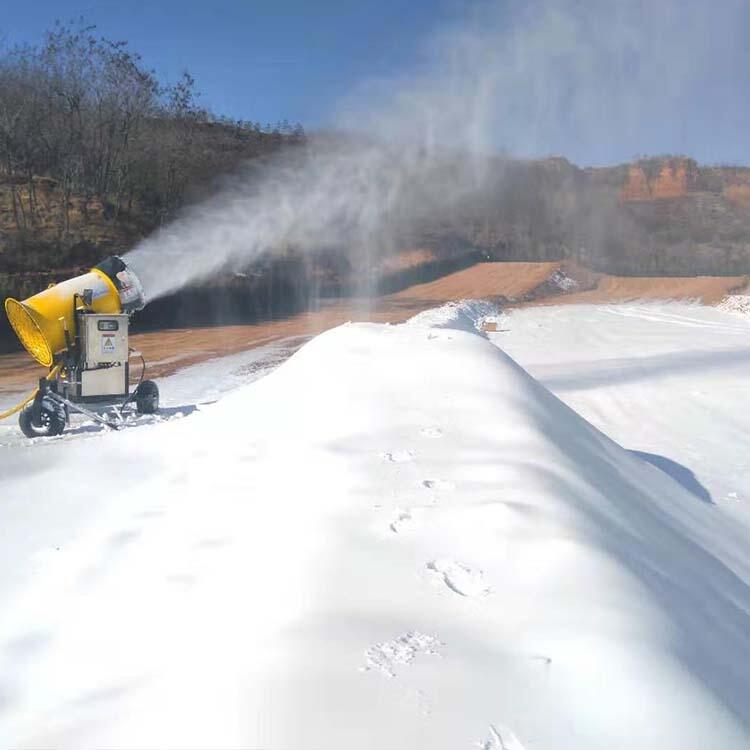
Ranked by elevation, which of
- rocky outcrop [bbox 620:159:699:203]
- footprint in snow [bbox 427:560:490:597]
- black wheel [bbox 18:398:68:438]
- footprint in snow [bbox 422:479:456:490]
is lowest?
black wheel [bbox 18:398:68:438]

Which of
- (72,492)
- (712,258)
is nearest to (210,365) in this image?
(72,492)

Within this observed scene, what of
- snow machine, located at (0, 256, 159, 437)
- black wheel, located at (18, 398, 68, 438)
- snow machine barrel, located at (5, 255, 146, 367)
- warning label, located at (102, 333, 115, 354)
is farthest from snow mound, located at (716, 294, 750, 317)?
black wheel, located at (18, 398, 68, 438)

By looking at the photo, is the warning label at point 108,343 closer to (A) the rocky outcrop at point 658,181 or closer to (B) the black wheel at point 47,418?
(B) the black wheel at point 47,418

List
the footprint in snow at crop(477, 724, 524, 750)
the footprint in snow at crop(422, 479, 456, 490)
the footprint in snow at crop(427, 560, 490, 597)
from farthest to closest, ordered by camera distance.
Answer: the footprint in snow at crop(422, 479, 456, 490)
the footprint in snow at crop(427, 560, 490, 597)
the footprint in snow at crop(477, 724, 524, 750)

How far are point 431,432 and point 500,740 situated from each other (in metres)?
2.60

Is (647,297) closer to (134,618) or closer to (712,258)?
(712,258)

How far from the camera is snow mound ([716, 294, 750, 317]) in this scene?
2428cm

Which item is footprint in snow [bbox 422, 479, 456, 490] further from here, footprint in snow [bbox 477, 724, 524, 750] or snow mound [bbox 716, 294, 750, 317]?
snow mound [bbox 716, 294, 750, 317]

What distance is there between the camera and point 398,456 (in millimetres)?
4309

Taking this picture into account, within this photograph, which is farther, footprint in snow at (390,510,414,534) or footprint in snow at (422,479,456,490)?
footprint in snow at (422,479,456,490)

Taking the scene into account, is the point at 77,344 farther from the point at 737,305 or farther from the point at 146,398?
the point at 737,305

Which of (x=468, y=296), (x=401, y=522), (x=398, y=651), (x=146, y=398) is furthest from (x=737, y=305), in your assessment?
(x=398, y=651)

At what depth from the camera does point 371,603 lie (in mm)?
2828

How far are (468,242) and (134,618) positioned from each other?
1355 inches
